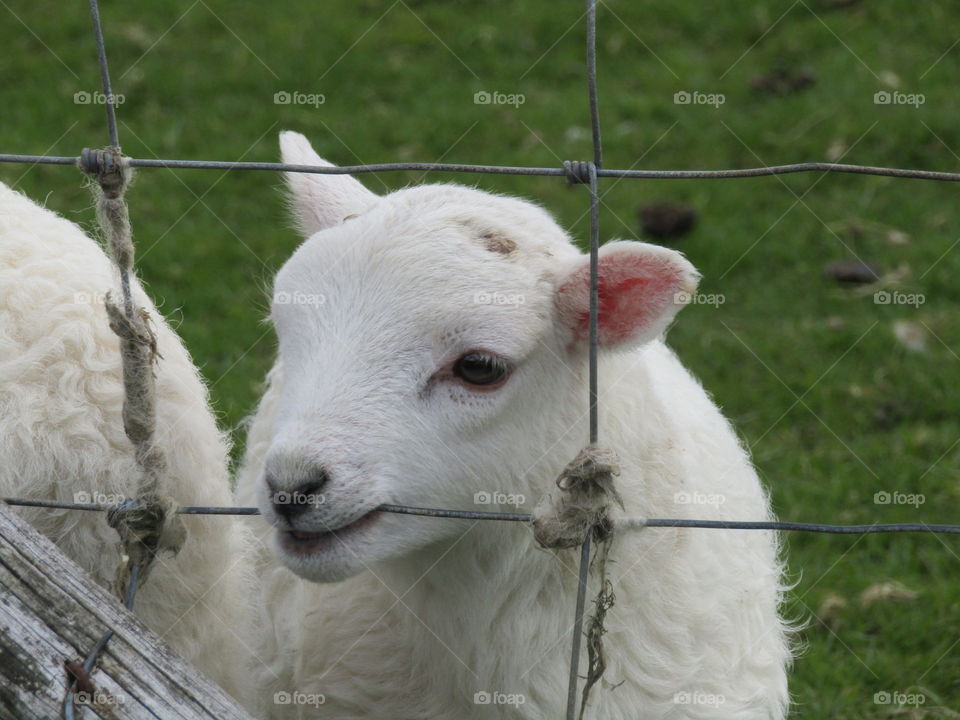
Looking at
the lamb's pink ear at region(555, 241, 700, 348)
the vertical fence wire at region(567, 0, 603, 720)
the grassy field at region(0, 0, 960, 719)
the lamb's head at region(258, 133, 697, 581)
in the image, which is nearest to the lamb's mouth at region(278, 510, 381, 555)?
the lamb's head at region(258, 133, 697, 581)

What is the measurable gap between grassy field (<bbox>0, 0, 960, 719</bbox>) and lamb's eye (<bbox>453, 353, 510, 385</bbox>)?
2225 mm

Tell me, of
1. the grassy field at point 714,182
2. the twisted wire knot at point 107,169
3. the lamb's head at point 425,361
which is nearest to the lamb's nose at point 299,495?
the lamb's head at point 425,361

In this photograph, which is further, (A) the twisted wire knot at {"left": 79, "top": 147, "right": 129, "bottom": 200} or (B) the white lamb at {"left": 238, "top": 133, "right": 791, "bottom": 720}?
(B) the white lamb at {"left": 238, "top": 133, "right": 791, "bottom": 720}

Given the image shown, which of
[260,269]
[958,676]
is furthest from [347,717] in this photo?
[260,269]

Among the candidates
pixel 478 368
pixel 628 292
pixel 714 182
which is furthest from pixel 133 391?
pixel 714 182

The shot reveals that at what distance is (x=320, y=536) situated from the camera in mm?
2807

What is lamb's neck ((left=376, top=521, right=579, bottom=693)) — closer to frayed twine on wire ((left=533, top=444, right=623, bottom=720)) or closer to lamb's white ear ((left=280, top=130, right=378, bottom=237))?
frayed twine on wire ((left=533, top=444, right=623, bottom=720))

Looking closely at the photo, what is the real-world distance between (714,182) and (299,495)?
218 inches

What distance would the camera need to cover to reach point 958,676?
448 cm

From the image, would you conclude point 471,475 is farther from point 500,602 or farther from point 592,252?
point 592,252

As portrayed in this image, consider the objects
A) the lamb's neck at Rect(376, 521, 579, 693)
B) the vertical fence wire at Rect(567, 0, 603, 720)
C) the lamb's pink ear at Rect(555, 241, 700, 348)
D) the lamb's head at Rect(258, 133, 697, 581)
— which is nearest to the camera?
the vertical fence wire at Rect(567, 0, 603, 720)

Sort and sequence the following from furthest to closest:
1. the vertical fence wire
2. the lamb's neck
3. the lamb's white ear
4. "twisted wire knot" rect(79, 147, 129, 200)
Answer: the lamb's white ear < the lamb's neck < "twisted wire knot" rect(79, 147, 129, 200) < the vertical fence wire

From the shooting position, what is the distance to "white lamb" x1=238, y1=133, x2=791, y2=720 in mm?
2822

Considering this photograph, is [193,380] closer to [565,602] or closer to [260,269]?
[565,602]
